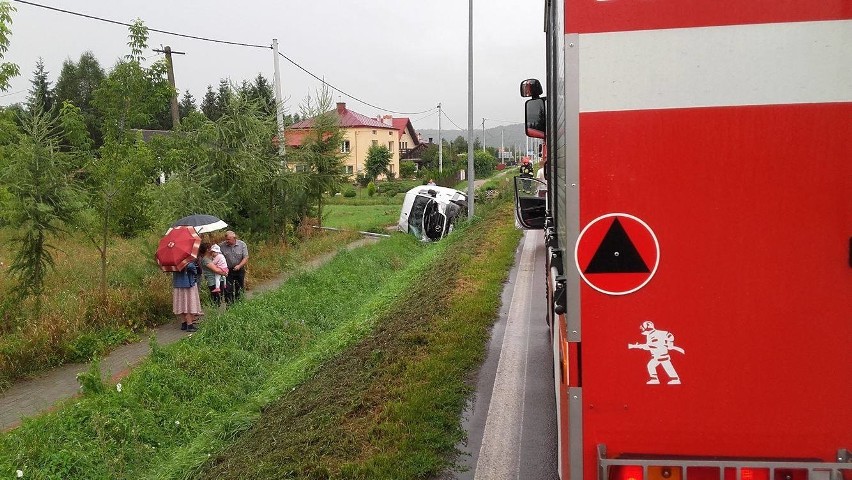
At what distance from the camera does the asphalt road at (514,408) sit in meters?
4.89

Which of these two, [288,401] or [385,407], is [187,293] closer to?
[288,401]

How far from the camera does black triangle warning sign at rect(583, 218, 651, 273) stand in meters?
2.68

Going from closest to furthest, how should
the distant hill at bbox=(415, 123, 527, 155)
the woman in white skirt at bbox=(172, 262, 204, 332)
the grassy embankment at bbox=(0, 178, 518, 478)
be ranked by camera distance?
the grassy embankment at bbox=(0, 178, 518, 478) < the woman in white skirt at bbox=(172, 262, 204, 332) < the distant hill at bbox=(415, 123, 527, 155)

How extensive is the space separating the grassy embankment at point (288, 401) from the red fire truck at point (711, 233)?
7.61 ft

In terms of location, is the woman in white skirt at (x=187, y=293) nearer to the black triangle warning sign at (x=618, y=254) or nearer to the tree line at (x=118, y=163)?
the tree line at (x=118, y=163)

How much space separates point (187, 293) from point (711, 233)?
929 cm

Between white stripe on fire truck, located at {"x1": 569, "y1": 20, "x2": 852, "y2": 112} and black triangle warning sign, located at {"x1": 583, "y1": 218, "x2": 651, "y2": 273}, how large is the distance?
1.60 feet

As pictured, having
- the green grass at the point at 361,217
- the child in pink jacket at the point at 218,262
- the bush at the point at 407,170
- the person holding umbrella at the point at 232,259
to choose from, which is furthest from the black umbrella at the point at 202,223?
the bush at the point at 407,170

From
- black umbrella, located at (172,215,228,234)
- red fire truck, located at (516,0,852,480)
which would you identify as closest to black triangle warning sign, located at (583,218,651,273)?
red fire truck, located at (516,0,852,480)

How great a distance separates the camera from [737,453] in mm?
2697

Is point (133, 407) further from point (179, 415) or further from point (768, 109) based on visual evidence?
point (768, 109)

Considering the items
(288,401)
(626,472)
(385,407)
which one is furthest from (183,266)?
(626,472)

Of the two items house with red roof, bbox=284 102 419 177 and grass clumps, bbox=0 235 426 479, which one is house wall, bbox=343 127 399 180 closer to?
house with red roof, bbox=284 102 419 177

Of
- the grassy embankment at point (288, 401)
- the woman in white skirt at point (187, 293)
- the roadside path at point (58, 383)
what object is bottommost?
the roadside path at point (58, 383)
